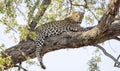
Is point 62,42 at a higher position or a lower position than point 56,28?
lower

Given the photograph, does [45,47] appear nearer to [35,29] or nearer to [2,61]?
[35,29]

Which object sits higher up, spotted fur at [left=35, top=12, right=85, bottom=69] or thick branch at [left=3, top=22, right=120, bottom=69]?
spotted fur at [left=35, top=12, right=85, bottom=69]

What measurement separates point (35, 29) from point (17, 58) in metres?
0.85

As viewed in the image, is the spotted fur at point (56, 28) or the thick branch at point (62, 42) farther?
the spotted fur at point (56, 28)

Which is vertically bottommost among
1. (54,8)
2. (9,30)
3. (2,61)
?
(2,61)

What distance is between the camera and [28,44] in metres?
7.02

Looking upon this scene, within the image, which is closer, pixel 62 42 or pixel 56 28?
pixel 62 42

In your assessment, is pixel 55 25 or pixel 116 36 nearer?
pixel 116 36

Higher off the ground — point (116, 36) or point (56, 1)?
point (56, 1)

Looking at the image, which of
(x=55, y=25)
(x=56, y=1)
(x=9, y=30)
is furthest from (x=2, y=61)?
(x=56, y=1)

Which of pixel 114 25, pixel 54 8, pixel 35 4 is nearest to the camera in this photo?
pixel 114 25

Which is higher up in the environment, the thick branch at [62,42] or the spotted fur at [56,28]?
the spotted fur at [56,28]

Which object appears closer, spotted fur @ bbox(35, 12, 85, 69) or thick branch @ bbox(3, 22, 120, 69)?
thick branch @ bbox(3, 22, 120, 69)

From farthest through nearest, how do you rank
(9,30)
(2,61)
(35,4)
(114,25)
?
(35,4) < (114,25) < (9,30) < (2,61)
